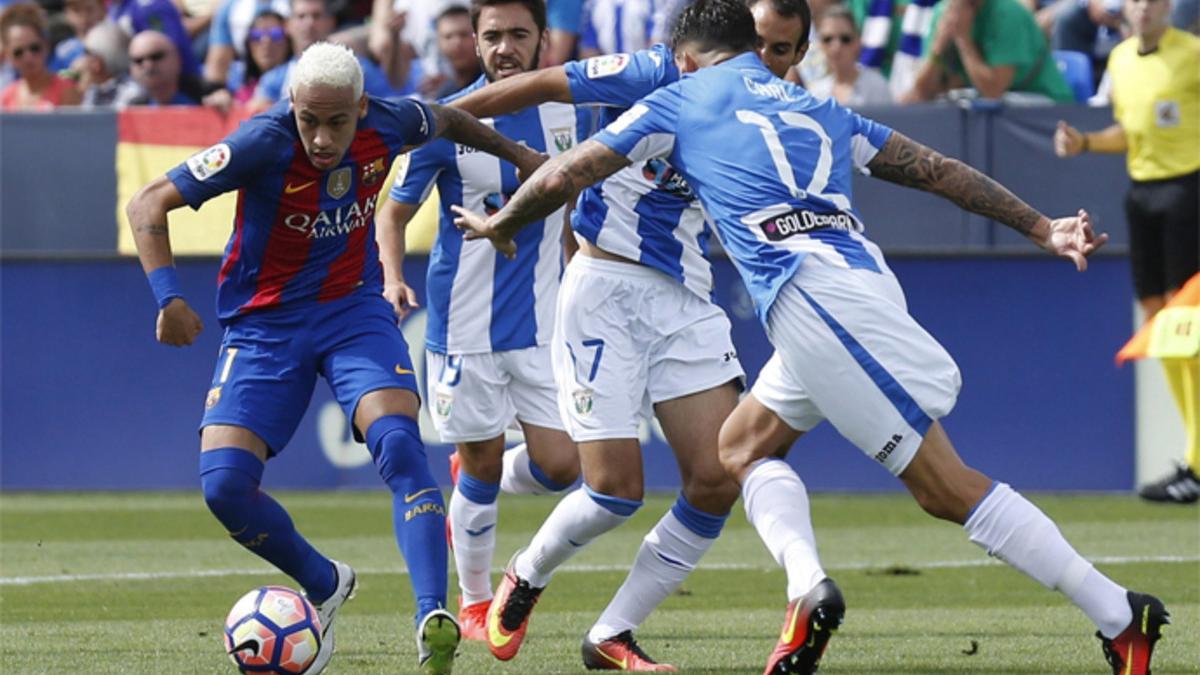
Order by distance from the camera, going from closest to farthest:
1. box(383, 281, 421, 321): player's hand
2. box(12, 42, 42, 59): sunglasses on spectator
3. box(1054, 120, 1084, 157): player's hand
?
box(383, 281, 421, 321): player's hand
box(1054, 120, 1084, 157): player's hand
box(12, 42, 42, 59): sunglasses on spectator

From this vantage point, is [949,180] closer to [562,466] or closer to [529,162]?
[529,162]

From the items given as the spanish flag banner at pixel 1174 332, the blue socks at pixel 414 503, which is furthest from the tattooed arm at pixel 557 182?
the spanish flag banner at pixel 1174 332

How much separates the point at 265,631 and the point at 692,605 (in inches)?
114

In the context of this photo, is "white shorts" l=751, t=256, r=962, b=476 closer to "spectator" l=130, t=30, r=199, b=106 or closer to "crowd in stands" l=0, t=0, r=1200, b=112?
"crowd in stands" l=0, t=0, r=1200, b=112

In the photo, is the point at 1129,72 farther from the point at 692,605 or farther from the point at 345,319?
the point at 345,319

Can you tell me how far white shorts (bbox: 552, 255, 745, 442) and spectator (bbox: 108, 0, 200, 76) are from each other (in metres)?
9.67

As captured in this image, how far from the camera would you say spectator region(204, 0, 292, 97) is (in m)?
17.0

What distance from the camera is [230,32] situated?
17203mm

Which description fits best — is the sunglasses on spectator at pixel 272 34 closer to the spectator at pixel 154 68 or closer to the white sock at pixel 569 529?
the spectator at pixel 154 68

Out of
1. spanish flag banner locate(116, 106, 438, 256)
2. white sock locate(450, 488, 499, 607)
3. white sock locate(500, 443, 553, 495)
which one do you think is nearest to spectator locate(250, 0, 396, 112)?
spanish flag banner locate(116, 106, 438, 256)

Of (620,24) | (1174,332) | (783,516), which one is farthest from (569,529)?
(620,24)

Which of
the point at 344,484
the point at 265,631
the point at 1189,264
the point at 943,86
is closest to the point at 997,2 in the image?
the point at 943,86

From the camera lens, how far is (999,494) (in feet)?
19.2

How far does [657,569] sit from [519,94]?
65.5 inches
